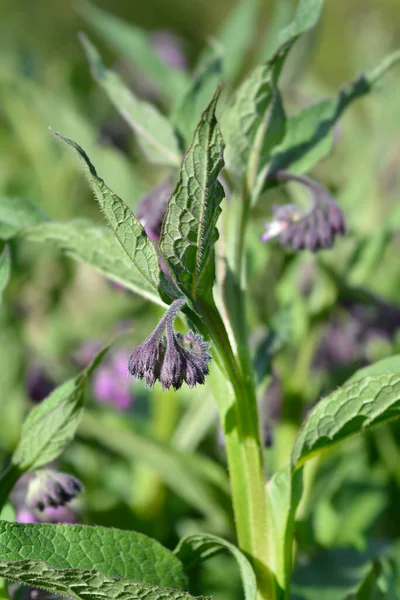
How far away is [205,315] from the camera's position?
0.79 metres

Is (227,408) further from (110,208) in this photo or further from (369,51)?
(369,51)

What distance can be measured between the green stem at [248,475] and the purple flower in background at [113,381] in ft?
3.49

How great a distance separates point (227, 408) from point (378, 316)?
29.2 inches

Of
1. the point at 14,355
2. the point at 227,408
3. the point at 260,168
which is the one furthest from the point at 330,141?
the point at 14,355

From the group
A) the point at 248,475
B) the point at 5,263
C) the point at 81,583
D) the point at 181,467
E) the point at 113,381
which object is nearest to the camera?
the point at 81,583

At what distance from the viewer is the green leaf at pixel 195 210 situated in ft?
2.29

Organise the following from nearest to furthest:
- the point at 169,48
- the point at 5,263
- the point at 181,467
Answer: the point at 5,263 < the point at 181,467 < the point at 169,48

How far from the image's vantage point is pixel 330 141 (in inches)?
41.0

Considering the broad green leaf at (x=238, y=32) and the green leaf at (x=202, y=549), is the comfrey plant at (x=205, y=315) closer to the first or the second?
the green leaf at (x=202, y=549)

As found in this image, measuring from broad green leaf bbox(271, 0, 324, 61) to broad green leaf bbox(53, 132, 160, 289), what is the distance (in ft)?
0.94

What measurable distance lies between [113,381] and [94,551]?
1.16 m

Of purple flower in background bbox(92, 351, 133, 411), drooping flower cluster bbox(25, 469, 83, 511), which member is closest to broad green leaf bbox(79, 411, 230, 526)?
purple flower in background bbox(92, 351, 133, 411)

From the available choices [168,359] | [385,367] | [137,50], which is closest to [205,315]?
[168,359]

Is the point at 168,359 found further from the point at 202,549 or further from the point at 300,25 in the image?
Result: the point at 300,25
